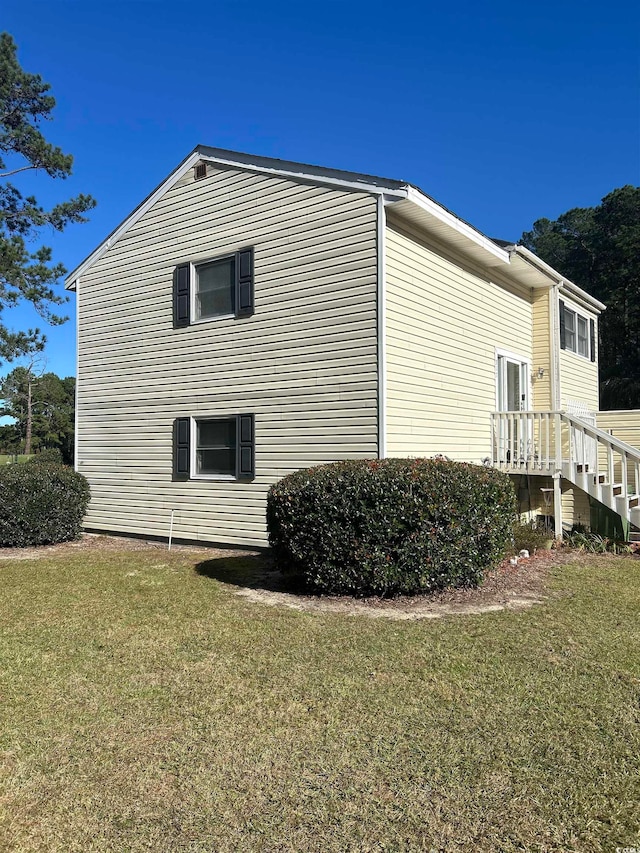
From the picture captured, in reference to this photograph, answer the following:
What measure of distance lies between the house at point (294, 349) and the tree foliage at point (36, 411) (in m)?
38.7

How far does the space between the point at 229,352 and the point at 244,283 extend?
3.72 feet

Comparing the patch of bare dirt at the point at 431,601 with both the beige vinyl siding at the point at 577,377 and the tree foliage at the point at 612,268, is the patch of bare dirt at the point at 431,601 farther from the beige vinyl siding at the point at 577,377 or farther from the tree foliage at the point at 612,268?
the tree foliage at the point at 612,268

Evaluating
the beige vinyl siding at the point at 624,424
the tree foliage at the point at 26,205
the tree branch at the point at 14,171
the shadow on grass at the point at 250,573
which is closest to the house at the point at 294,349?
the shadow on grass at the point at 250,573

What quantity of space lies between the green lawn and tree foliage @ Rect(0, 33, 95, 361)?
1555 centimetres

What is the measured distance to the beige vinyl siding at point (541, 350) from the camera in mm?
12352

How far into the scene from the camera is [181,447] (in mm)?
10141

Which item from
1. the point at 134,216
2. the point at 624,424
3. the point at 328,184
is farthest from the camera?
the point at 624,424

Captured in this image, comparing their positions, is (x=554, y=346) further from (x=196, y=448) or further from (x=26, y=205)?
(x=26, y=205)

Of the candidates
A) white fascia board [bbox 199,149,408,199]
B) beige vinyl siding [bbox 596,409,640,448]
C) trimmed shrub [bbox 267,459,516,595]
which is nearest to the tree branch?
white fascia board [bbox 199,149,408,199]

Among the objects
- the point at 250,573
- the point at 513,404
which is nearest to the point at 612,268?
the point at 513,404

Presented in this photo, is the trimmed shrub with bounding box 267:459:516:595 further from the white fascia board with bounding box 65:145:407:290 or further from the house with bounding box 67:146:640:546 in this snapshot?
the white fascia board with bounding box 65:145:407:290

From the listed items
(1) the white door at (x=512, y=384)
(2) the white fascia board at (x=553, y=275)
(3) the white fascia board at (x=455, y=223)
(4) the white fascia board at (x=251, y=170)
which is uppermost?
(4) the white fascia board at (x=251, y=170)

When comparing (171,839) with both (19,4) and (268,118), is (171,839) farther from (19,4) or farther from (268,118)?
(19,4)

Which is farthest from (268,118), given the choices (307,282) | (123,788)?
(123,788)
